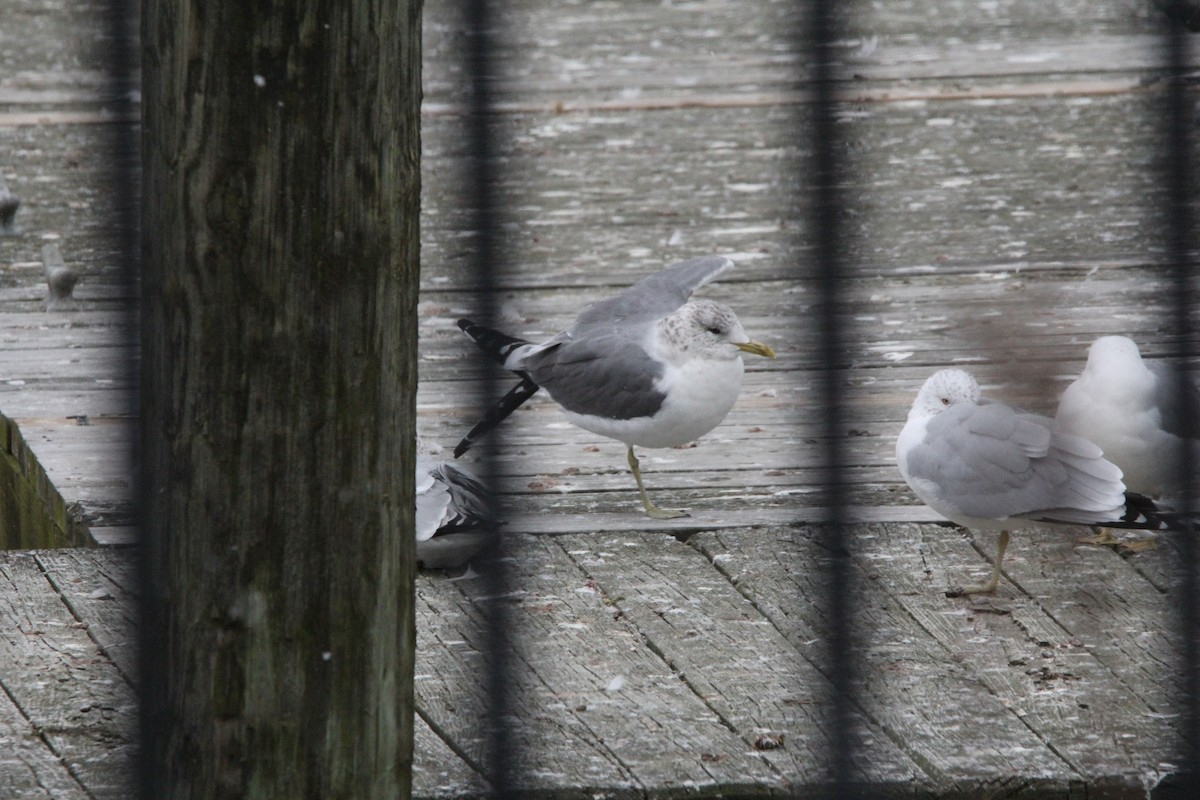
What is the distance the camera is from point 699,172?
6.68 metres

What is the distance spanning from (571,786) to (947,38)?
24.1ft

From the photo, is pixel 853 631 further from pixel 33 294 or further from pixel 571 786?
pixel 33 294

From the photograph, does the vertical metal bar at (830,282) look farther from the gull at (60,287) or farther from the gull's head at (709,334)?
the gull at (60,287)

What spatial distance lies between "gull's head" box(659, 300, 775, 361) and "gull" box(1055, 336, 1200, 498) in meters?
0.77

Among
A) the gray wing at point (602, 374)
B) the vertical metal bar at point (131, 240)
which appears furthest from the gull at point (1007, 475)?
the vertical metal bar at point (131, 240)

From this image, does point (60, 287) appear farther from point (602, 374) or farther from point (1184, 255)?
point (1184, 255)

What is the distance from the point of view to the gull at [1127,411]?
11.5 feet

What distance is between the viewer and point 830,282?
1.52 meters

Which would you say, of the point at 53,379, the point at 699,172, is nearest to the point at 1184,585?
the point at 53,379

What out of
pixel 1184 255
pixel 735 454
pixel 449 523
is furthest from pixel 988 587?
pixel 1184 255

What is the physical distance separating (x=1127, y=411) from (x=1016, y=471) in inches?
15.3

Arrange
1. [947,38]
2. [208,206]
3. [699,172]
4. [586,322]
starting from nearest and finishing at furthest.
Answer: [208,206]
[586,322]
[699,172]
[947,38]

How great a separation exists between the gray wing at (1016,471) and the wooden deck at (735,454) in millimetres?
120

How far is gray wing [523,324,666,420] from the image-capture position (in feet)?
13.2
